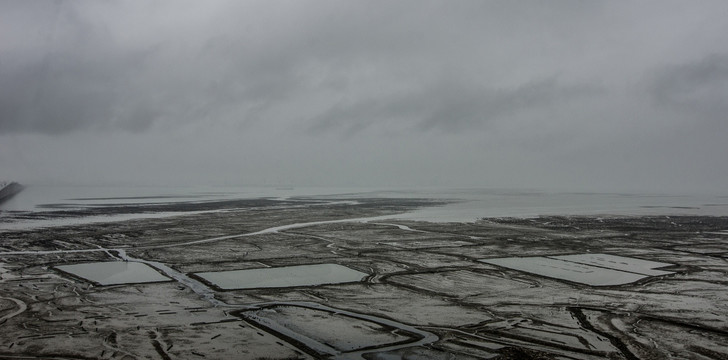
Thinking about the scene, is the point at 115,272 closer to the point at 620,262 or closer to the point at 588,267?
the point at 588,267

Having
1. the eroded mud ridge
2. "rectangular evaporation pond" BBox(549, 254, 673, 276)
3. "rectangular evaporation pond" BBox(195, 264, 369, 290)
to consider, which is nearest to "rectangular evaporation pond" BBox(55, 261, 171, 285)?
the eroded mud ridge

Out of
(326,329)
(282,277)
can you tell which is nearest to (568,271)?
(282,277)

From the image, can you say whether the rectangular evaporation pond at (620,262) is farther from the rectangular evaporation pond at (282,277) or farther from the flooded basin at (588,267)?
the rectangular evaporation pond at (282,277)

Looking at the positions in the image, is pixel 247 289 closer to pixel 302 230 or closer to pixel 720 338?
pixel 720 338

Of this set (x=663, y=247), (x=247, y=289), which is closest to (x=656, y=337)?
(x=247, y=289)

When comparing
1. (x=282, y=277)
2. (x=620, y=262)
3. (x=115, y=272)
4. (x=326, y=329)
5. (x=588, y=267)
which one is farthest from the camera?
(x=620, y=262)

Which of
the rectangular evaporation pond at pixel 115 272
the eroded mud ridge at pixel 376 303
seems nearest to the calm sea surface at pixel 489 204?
the eroded mud ridge at pixel 376 303
